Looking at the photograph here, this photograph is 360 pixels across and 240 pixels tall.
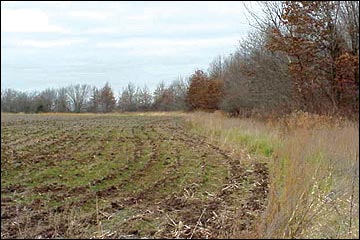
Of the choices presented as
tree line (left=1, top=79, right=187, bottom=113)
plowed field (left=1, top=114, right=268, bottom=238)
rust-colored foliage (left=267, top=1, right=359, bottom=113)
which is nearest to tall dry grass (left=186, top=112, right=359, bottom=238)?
rust-colored foliage (left=267, top=1, right=359, bottom=113)

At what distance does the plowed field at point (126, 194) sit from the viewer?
17.3 feet

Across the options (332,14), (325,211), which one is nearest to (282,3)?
(332,14)

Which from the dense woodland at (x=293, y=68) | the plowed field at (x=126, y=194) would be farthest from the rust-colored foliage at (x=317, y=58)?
the plowed field at (x=126, y=194)

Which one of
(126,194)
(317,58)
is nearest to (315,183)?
(317,58)

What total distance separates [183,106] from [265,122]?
29.9 feet

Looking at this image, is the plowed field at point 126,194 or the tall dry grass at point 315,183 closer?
the tall dry grass at point 315,183

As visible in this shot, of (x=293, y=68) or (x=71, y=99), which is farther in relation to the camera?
(x=71, y=99)

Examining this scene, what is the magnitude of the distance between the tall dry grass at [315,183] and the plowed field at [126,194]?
1.22ft

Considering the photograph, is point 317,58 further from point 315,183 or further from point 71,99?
point 71,99

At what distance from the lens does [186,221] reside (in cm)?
577

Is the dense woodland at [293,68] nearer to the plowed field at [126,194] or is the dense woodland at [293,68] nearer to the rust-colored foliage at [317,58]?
the rust-colored foliage at [317,58]

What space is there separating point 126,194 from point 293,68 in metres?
2.98

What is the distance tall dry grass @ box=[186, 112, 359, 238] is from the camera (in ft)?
15.1

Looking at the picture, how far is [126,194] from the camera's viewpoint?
7.38 m
